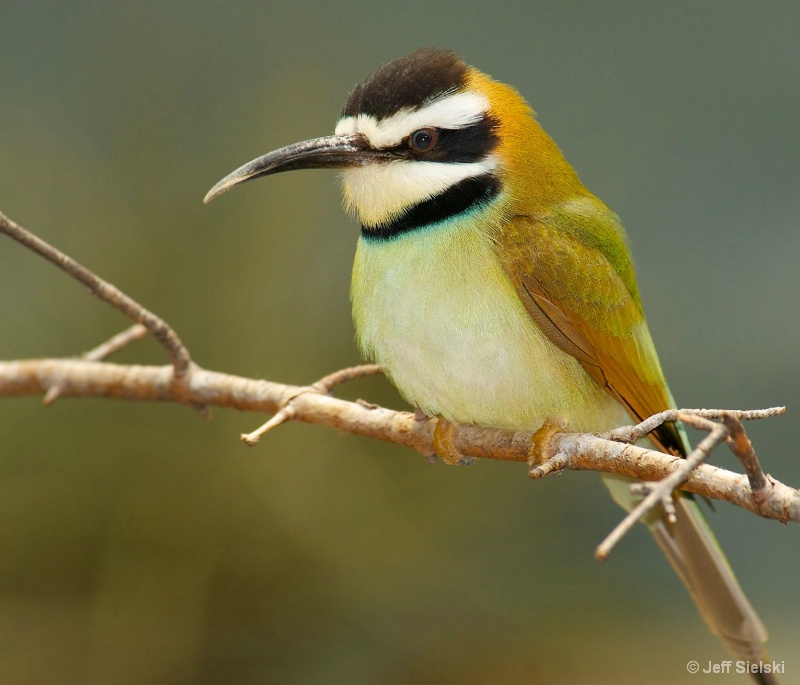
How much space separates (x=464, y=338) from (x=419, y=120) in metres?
0.42

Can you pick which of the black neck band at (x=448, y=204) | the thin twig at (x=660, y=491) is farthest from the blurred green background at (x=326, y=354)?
the thin twig at (x=660, y=491)

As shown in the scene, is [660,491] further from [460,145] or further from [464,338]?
[460,145]

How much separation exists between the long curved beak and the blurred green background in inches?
47.8

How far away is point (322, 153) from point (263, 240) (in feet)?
4.57

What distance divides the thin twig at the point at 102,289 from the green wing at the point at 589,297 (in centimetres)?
66

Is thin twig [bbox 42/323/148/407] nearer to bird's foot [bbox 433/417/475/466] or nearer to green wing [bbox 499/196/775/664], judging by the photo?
bird's foot [bbox 433/417/475/466]

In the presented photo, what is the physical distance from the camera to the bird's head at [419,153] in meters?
1.72

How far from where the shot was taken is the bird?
1.68m

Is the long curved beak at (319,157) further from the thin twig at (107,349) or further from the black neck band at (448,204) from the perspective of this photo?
the thin twig at (107,349)

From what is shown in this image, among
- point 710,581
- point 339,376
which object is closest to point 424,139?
point 339,376

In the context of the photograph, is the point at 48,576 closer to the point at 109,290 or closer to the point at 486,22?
the point at 109,290

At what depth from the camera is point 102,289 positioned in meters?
1.62

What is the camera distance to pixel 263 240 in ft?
10.2

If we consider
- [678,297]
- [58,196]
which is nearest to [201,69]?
[58,196]
